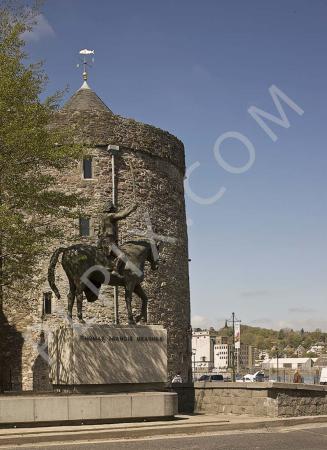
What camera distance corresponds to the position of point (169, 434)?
16.7m

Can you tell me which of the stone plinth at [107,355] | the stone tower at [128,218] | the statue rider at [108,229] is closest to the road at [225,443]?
the stone plinth at [107,355]

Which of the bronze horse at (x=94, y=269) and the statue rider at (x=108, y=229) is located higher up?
the statue rider at (x=108, y=229)

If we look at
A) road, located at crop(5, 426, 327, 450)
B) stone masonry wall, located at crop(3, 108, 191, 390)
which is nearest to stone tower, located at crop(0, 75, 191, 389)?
stone masonry wall, located at crop(3, 108, 191, 390)

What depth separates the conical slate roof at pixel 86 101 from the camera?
137 feet

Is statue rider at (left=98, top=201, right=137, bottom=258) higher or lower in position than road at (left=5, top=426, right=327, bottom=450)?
higher

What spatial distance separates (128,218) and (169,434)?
77.0 ft

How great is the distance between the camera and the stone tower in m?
38.1

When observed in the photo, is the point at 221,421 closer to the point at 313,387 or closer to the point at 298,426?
the point at 298,426

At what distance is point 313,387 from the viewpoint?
20609mm

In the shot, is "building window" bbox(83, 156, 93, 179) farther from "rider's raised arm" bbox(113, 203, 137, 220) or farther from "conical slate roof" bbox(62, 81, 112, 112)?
"rider's raised arm" bbox(113, 203, 137, 220)

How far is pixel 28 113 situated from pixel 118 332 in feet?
24.2

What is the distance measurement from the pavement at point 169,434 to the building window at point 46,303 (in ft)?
66.6

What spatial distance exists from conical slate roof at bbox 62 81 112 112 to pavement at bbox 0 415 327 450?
25280mm

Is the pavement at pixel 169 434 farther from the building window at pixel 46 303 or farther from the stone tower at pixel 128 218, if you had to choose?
the building window at pixel 46 303
